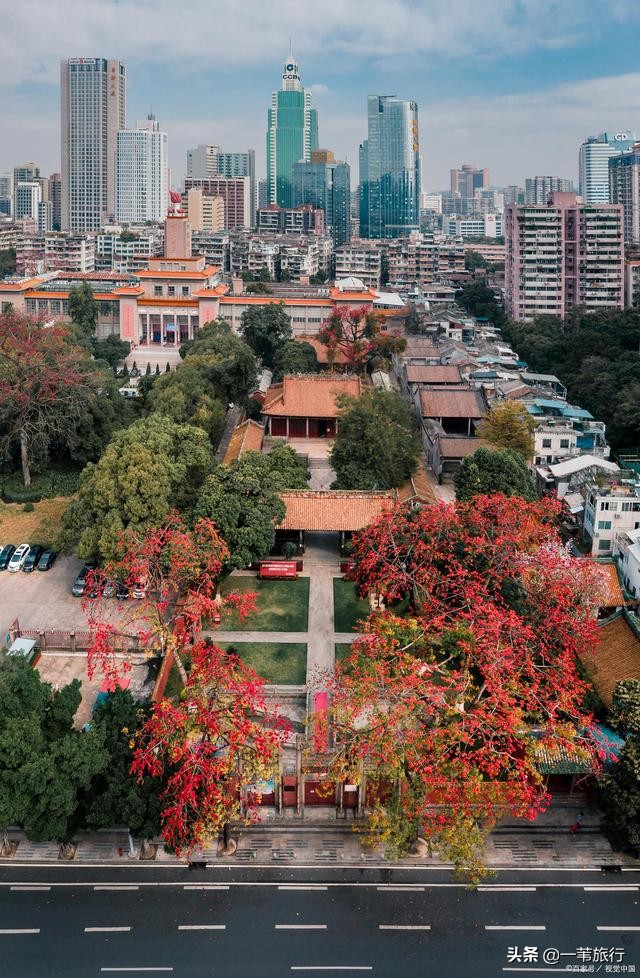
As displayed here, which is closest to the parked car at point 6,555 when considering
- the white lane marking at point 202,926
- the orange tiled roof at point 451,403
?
the white lane marking at point 202,926

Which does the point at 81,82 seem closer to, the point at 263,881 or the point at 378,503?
the point at 378,503

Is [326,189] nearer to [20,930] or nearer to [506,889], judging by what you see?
[506,889]

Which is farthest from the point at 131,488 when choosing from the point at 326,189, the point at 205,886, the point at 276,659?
the point at 326,189

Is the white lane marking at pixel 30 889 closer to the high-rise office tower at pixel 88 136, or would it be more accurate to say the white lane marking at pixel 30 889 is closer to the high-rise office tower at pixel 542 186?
the high-rise office tower at pixel 88 136

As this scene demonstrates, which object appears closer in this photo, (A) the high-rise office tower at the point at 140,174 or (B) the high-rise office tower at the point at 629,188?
(B) the high-rise office tower at the point at 629,188

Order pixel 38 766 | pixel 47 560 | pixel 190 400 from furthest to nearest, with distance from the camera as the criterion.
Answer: pixel 190 400
pixel 47 560
pixel 38 766

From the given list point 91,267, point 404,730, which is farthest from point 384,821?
point 91,267

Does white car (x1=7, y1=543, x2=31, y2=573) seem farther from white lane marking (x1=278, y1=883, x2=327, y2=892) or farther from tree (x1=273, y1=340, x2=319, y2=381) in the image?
tree (x1=273, y1=340, x2=319, y2=381)
